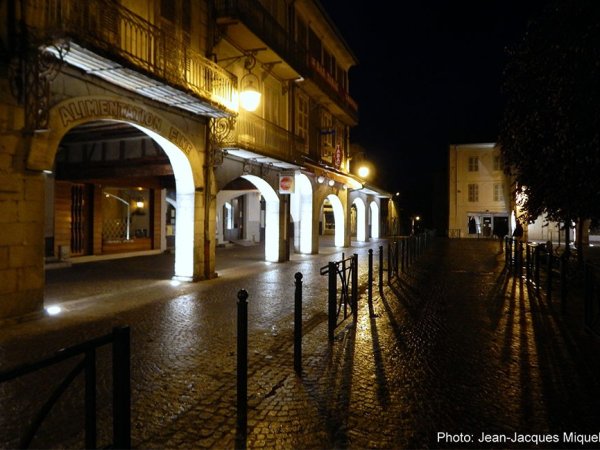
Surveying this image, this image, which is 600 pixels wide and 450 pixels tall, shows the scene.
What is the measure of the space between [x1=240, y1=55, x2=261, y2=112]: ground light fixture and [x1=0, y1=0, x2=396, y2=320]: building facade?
68mm

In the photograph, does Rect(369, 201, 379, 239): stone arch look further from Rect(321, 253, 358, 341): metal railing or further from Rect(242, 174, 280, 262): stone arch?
Rect(321, 253, 358, 341): metal railing

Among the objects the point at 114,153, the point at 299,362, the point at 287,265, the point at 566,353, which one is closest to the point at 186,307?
the point at 299,362

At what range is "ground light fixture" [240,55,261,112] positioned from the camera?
12.4m

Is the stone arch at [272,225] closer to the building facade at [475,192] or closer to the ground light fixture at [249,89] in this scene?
the ground light fixture at [249,89]

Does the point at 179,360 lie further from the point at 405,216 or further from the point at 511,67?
the point at 405,216

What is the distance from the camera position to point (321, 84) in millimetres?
20078

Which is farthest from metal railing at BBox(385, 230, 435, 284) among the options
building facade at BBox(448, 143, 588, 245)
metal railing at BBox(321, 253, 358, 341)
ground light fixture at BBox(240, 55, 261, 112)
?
building facade at BBox(448, 143, 588, 245)

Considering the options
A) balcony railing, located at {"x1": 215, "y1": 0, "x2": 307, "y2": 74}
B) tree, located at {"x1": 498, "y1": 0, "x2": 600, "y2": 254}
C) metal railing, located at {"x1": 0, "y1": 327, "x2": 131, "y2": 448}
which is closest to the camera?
metal railing, located at {"x1": 0, "y1": 327, "x2": 131, "y2": 448}

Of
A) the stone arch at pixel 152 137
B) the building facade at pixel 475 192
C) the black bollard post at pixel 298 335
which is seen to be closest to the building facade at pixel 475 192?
the building facade at pixel 475 192

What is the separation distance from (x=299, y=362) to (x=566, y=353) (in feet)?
11.4

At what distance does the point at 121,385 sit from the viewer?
8.93 ft

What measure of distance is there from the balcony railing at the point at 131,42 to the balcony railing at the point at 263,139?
1187mm

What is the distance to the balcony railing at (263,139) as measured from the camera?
13.1 m

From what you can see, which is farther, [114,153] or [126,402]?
[114,153]
